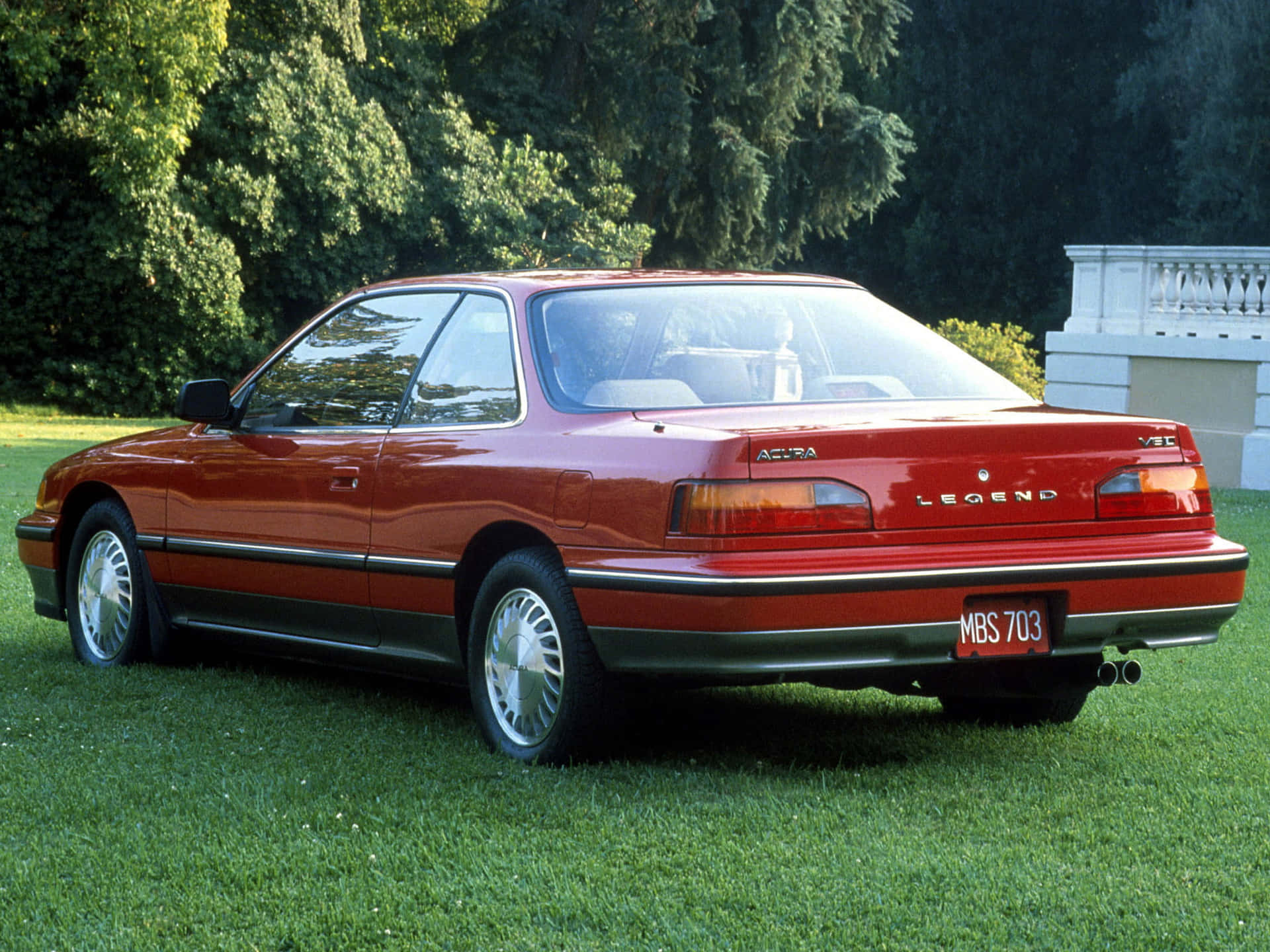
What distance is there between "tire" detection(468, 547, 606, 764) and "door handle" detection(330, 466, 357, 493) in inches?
31.0

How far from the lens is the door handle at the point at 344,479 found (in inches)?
239

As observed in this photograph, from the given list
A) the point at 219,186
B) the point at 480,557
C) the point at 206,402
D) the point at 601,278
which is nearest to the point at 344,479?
the point at 480,557

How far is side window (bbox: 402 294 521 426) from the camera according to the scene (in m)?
5.68

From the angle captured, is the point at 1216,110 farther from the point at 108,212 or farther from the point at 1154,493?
the point at 1154,493

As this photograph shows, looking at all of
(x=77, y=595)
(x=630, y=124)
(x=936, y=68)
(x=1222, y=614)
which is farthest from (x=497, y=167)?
(x=1222, y=614)

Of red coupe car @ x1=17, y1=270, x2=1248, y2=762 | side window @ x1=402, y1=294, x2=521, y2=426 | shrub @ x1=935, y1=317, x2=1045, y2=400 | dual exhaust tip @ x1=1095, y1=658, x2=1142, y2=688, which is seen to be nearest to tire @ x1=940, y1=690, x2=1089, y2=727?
red coupe car @ x1=17, y1=270, x2=1248, y2=762

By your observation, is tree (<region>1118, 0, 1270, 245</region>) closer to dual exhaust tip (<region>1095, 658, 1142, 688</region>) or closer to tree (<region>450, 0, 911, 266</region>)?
tree (<region>450, 0, 911, 266</region>)

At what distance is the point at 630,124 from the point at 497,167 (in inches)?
132

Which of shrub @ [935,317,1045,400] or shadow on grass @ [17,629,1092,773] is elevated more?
shadow on grass @ [17,629,1092,773]

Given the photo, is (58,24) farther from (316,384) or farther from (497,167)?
(316,384)

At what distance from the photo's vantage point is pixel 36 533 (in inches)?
303

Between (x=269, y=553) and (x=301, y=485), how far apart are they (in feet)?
1.02

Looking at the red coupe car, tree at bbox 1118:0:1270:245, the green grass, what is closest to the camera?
the green grass

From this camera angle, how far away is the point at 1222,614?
5.36m
